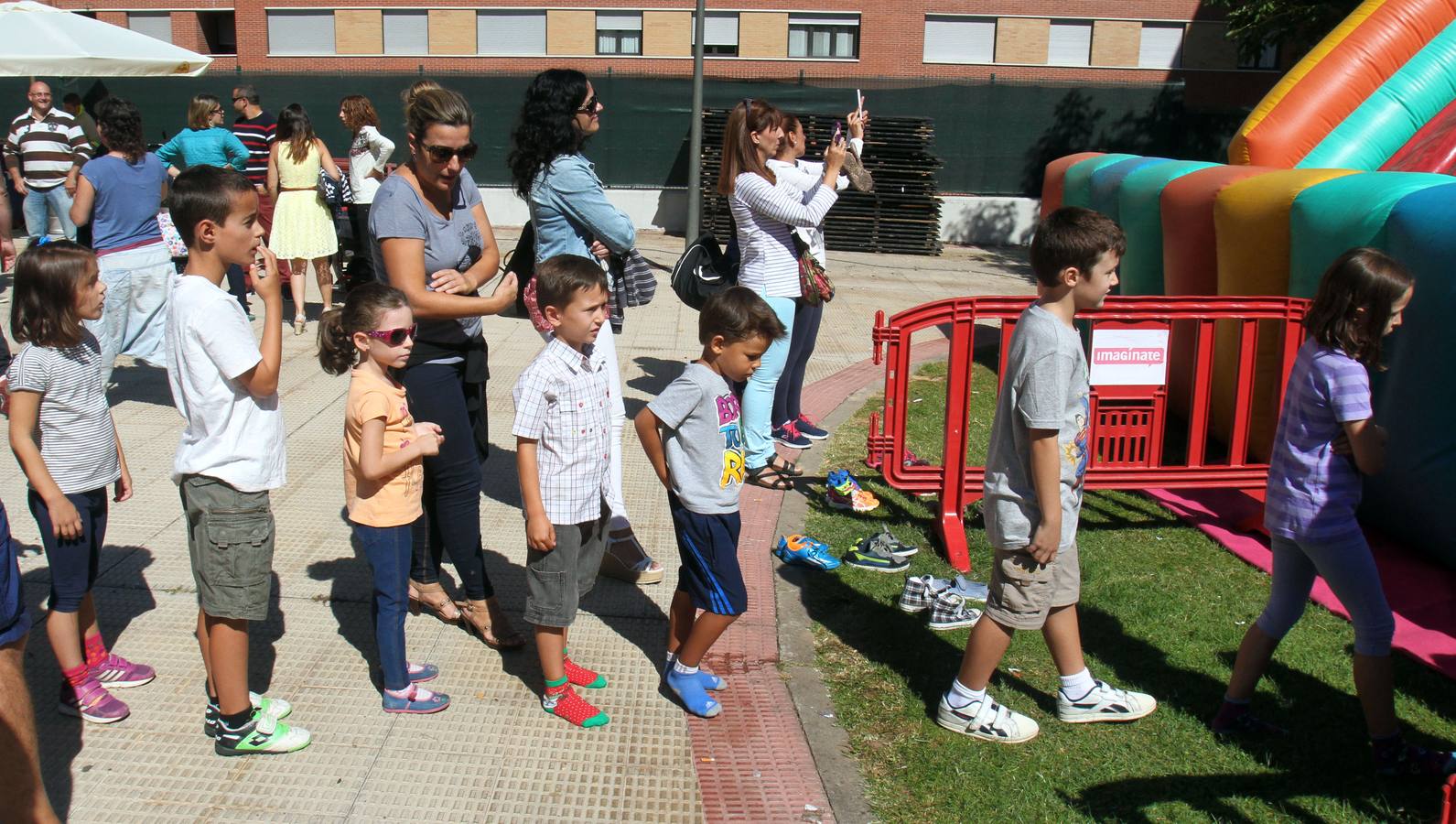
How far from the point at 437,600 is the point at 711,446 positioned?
4.65 feet

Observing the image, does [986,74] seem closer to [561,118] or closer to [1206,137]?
[1206,137]

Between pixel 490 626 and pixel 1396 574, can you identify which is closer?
pixel 490 626

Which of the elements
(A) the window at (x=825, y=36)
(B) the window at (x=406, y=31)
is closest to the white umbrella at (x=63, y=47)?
(B) the window at (x=406, y=31)

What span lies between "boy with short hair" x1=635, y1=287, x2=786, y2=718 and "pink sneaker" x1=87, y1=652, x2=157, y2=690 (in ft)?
6.07

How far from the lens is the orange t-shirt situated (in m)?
3.52

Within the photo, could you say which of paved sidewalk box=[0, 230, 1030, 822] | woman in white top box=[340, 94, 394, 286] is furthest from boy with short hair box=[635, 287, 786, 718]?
woman in white top box=[340, 94, 394, 286]

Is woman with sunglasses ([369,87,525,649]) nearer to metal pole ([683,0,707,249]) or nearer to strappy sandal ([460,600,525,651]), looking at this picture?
strappy sandal ([460,600,525,651])

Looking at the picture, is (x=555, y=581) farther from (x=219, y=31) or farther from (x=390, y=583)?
(x=219, y=31)

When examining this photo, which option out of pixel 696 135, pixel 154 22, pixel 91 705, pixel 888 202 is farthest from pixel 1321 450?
pixel 154 22

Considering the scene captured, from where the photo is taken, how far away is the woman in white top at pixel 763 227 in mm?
5855

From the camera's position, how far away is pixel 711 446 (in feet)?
12.0

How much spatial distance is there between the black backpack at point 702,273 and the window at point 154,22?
31.3 metres

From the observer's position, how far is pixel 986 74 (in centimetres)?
2994

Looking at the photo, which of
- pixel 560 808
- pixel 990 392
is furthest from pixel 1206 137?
pixel 560 808
